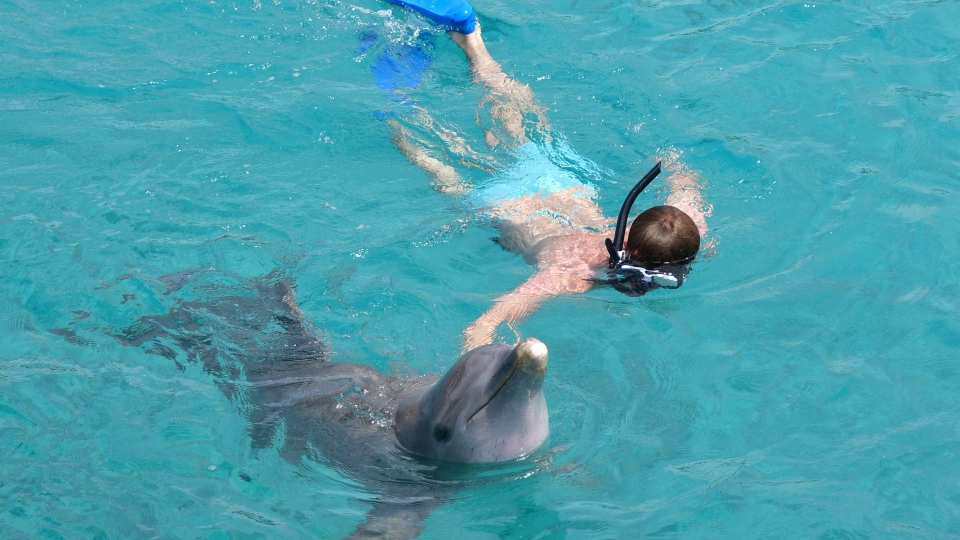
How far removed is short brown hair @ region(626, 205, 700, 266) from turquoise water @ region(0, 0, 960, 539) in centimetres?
47

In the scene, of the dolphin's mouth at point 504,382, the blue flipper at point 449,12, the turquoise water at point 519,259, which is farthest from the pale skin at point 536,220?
the dolphin's mouth at point 504,382

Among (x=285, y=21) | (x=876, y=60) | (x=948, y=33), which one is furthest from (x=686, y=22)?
(x=285, y=21)

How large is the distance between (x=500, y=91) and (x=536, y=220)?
215 cm

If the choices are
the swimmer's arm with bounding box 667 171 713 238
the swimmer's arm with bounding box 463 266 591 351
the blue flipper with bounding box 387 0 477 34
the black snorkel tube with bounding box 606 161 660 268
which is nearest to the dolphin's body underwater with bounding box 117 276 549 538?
the swimmer's arm with bounding box 463 266 591 351

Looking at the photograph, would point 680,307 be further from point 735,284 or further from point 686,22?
point 686,22

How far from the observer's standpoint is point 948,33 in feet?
33.2

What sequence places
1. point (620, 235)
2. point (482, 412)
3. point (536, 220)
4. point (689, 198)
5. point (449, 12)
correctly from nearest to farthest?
point (482, 412), point (620, 235), point (536, 220), point (689, 198), point (449, 12)

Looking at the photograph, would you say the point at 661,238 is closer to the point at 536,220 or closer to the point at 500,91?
the point at 536,220

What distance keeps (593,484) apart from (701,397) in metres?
1.15

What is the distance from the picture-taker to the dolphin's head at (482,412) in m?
4.61

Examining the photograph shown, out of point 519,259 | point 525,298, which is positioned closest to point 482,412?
point 525,298

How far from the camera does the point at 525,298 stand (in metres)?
6.58

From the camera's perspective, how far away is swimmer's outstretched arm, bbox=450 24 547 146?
338 inches

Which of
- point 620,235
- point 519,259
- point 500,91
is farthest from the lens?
point 500,91
